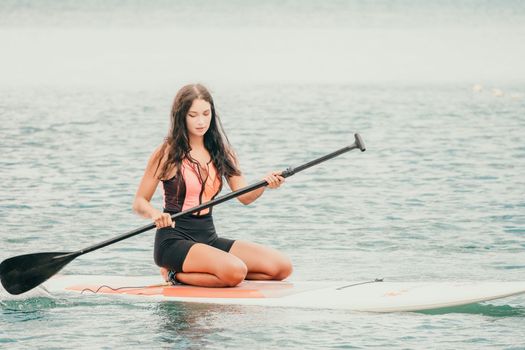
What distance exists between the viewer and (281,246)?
11.3 m

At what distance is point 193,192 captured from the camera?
8680 millimetres

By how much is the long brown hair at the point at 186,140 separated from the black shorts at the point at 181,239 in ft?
1.02

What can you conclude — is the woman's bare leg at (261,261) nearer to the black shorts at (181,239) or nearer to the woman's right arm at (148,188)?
the black shorts at (181,239)

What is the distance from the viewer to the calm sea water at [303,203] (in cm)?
827

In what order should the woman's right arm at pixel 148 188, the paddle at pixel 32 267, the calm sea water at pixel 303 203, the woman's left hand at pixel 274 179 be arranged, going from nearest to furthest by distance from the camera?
1. the calm sea water at pixel 303 203
2. the woman's left hand at pixel 274 179
3. the woman's right arm at pixel 148 188
4. the paddle at pixel 32 267

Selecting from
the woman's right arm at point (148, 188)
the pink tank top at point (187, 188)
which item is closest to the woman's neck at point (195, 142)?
the pink tank top at point (187, 188)

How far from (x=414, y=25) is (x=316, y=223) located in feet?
182

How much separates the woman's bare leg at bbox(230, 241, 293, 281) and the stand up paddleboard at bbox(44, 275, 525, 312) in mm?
60

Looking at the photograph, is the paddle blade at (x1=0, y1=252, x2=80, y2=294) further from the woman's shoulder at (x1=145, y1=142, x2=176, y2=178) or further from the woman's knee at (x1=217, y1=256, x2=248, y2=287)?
the woman's knee at (x1=217, y1=256, x2=248, y2=287)

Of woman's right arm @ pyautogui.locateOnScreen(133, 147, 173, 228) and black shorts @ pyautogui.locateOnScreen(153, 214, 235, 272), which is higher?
woman's right arm @ pyautogui.locateOnScreen(133, 147, 173, 228)

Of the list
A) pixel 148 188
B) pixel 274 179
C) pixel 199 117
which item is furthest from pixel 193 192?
pixel 274 179

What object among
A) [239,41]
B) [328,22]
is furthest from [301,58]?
[328,22]

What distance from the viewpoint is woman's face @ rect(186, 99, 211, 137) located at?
8633mm

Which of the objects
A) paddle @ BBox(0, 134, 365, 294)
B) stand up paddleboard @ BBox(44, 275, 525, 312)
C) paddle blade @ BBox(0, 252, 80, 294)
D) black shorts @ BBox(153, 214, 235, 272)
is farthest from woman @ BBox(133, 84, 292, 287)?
paddle blade @ BBox(0, 252, 80, 294)
